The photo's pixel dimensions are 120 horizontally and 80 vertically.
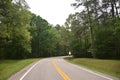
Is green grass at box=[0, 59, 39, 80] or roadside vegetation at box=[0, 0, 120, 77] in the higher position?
roadside vegetation at box=[0, 0, 120, 77]

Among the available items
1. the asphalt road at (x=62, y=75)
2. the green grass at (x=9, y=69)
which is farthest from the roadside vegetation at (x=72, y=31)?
the asphalt road at (x=62, y=75)

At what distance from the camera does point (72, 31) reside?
61250 mm

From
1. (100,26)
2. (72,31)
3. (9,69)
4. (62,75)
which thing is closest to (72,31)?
(72,31)

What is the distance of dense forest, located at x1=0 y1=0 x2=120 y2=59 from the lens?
30969 millimetres

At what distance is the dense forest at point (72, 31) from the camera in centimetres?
3097

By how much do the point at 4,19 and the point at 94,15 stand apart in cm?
1675

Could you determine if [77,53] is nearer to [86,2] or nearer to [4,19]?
[86,2]

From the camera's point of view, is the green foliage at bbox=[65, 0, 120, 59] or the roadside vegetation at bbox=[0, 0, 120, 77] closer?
the roadside vegetation at bbox=[0, 0, 120, 77]

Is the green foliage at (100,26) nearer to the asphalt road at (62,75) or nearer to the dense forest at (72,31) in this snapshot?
the dense forest at (72,31)

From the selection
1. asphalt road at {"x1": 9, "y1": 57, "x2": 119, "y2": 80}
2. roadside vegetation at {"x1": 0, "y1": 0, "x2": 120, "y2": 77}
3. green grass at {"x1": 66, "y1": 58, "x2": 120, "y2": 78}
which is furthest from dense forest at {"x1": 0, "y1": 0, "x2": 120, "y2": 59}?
asphalt road at {"x1": 9, "y1": 57, "x2": 119, "y2": 80}

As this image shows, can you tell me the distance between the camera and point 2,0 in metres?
28.1

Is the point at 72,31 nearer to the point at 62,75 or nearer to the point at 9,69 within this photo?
the point at 9,69

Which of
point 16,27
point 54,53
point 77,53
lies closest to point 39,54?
point 54,53

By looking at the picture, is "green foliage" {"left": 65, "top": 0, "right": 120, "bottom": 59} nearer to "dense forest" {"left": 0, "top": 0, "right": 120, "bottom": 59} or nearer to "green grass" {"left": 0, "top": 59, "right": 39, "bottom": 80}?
"dense forest" {"left": 0, "top": 0, "right": 120, "bottom": 59}
